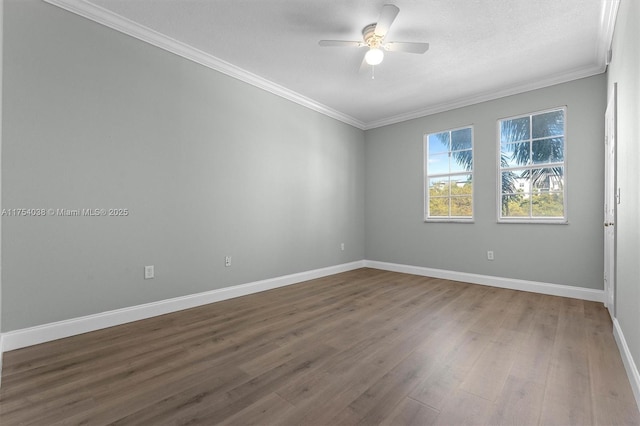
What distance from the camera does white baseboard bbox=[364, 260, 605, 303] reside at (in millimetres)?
3498

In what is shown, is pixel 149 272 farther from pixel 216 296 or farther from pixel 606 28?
pixel 606 28

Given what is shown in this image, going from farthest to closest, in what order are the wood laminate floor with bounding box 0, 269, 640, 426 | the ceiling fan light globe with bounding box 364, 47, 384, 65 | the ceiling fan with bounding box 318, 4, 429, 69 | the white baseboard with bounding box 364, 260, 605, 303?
1. the white baseboard with bounding box 364, 260, 605, 303
2. the ceiling fan light globe with bounding box 364, 47, 384, 65
3. the ceiling fan with bounding box 318, 4, 429, 69
4. the wood laminate floor with bounding box 0, 269, 640, 426

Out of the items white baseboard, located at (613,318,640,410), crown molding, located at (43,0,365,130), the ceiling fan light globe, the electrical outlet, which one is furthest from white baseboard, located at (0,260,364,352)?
white baseboard, located at (613,318,640,410)

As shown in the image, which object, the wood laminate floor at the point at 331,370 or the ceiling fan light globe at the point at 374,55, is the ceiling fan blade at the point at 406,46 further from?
the wood laminate floor at the point at 331,370

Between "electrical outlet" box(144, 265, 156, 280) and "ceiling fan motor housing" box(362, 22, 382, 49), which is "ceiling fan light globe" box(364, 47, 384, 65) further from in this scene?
"electrical outlet" box(144, 265, 156, 280)

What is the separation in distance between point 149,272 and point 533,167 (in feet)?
16.0

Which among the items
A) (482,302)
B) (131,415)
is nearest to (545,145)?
(482,302)

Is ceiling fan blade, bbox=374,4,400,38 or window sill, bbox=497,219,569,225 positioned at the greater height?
ceiling fan blade, bbox=374,4,400,38

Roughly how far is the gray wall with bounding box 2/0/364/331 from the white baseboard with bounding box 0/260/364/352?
0.22 ft

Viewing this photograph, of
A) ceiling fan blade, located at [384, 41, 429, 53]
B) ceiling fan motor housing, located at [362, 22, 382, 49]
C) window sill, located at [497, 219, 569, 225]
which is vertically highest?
ceiling fan motor housing, located at [362, 22, 382, 49]

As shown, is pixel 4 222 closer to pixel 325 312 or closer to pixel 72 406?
pixel 72 406

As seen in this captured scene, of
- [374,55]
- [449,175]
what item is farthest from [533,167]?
[374,55]

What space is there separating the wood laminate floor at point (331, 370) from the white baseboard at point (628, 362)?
0.15ft

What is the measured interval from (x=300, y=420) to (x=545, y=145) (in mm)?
4390
